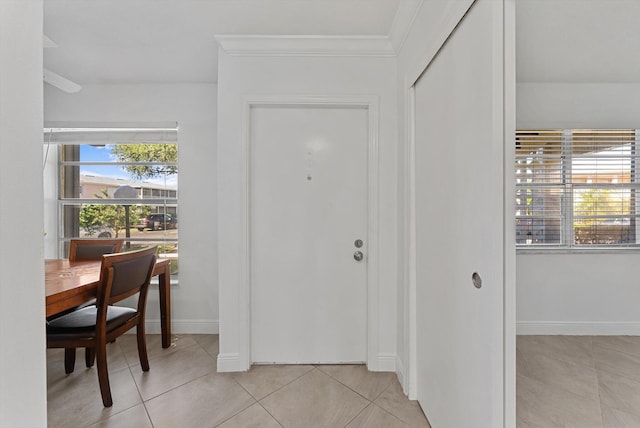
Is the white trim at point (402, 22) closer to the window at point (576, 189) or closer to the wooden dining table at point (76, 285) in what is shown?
the window at point (576, 189)

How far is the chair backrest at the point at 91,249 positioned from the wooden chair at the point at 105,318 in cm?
67

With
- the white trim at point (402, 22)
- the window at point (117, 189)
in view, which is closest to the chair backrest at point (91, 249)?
the window at point (117, 189)

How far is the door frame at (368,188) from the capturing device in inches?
80.2

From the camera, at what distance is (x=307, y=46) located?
6.58 feet

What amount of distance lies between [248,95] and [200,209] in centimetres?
128

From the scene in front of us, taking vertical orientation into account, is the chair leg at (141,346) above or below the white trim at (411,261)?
below

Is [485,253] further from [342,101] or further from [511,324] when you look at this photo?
[342,101]

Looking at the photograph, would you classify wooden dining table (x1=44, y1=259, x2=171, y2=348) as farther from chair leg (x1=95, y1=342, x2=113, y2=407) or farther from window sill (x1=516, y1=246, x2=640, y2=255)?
window sill (x1=516, y1=246, x2=640, y2=255)

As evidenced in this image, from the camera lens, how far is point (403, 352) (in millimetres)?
1852

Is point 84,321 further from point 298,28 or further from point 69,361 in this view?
point 298,28

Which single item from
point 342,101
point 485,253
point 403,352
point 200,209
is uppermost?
point 342,101

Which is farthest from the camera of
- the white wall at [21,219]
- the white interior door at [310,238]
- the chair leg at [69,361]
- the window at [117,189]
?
the window at [117,189]

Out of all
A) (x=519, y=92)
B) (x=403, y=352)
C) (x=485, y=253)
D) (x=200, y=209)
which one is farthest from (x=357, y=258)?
(x=519, y=92)

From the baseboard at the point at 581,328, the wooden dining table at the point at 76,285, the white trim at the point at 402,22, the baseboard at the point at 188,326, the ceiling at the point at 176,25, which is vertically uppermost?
the ceiling at the point at 176,25
